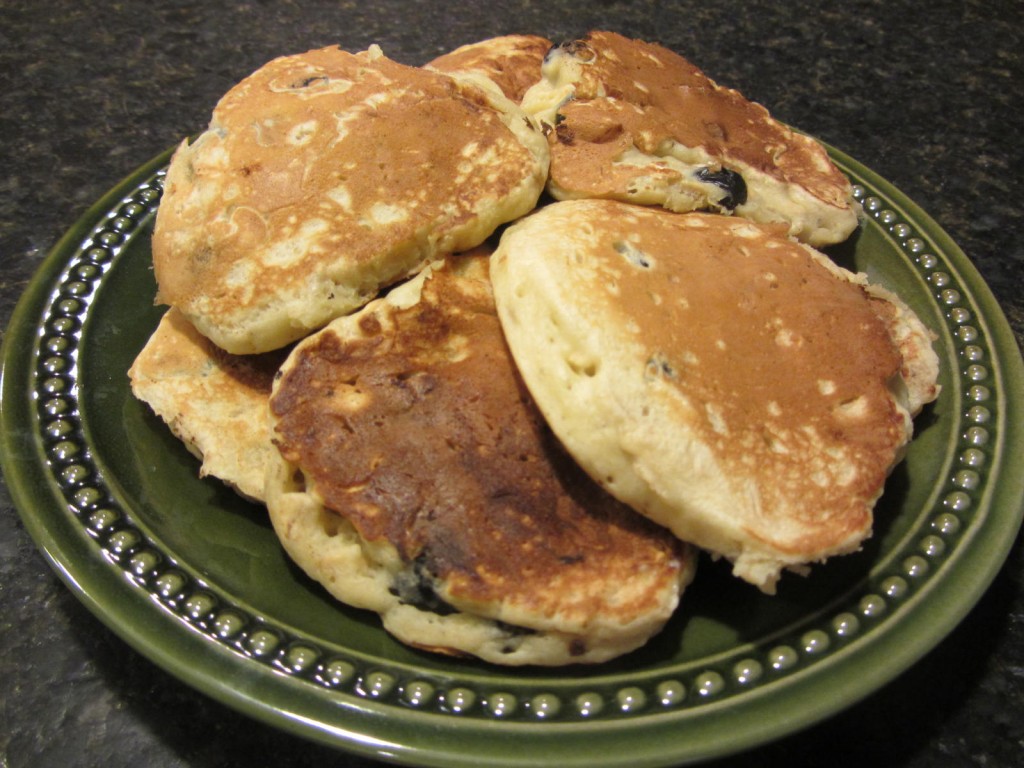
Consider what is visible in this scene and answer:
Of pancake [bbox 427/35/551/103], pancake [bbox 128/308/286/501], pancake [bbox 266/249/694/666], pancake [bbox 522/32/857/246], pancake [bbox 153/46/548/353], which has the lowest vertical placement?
pancake [bbox 128/308/286/501]

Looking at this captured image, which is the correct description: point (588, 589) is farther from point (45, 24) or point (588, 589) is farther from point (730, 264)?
point (45, 24)

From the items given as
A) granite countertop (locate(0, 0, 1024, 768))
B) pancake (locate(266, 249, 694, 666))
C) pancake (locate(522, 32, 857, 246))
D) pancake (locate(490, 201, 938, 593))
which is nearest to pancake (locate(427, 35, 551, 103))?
pancake (locate(522, 32, 857, 246))

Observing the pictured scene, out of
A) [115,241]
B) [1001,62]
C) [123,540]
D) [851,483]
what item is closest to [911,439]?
[851,483]

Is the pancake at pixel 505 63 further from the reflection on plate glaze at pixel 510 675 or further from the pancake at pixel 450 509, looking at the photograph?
the reflection on plate glaze at pixel 510 675

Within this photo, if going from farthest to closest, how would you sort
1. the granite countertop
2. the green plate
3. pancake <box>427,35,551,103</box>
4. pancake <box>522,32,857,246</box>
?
pancake <box>427,35,551,103</box> → pancake <box>522,32,857,246</box> → the granite countertop → the green plate

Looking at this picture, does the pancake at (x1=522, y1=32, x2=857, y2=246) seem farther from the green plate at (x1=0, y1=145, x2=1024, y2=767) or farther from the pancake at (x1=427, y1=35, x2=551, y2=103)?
the green plate at (x1=0, y1=145, x2=1024, y2=767)

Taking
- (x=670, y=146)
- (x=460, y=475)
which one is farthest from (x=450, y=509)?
(x=670, y=146)
